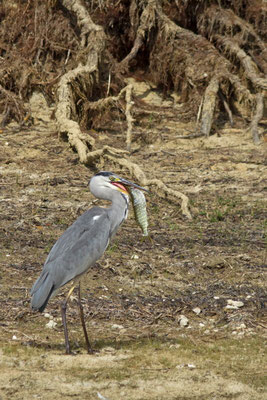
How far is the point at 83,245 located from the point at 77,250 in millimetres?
57

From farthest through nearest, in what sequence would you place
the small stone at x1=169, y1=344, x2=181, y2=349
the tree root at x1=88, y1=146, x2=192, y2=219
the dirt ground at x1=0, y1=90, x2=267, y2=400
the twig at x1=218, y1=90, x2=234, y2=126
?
the twig at x1=218, y1=90, x2=234, y2=126, the tree root at x1=88, y1=146, x2=192, y2=219, the small stone at x1=169, y1=344, x2=181, y2=349, the dirt ground at x1=0, y1=90, x2=267, y2=400

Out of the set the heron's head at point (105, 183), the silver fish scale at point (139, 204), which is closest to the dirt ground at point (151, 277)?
the silver fish scale at point (139, 204)

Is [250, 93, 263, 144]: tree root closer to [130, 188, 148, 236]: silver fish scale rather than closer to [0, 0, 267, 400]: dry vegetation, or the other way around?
[0, 0, 267, 400]: dry vegetation

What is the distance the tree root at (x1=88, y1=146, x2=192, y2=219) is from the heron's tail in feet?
10.8

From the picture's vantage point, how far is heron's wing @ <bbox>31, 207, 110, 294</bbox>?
16.0 ft

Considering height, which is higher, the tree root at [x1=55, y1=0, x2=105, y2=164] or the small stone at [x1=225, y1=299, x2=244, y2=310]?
the tree root at [x1=55, y1=0, x2=105, y2=164]

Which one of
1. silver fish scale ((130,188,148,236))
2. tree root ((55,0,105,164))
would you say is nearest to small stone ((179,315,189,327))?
silver fish scale ((130,188,148,236))

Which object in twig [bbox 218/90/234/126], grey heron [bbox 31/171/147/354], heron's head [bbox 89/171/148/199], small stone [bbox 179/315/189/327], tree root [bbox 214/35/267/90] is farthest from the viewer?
twig [bbox 218/90/234/126]

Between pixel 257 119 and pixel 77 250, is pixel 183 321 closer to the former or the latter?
pixel 77 250

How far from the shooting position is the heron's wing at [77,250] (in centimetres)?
488

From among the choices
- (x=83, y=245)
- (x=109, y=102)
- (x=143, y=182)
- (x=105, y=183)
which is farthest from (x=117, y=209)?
(x=109, y=102)

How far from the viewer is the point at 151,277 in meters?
6.33

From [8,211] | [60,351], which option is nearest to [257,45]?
[8,211]

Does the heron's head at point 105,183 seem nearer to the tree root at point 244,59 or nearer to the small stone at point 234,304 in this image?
the small stone at point 234,304
